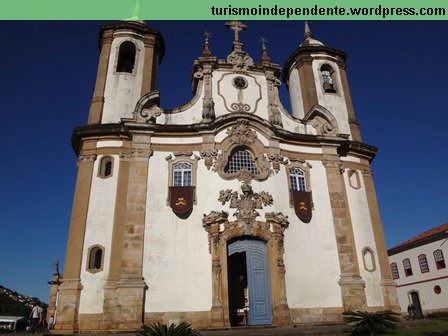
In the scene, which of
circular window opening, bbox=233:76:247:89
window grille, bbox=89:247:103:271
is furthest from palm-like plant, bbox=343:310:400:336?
circular window opening, bbox=233:76:247:89

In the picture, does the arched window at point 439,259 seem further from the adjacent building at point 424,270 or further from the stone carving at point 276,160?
the stone carving at point 276,160

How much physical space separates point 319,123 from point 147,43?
1062 cm

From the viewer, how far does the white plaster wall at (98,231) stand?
14.0 meters

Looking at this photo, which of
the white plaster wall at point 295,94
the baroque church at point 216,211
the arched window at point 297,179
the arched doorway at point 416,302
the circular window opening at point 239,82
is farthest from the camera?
the arched doorway at point 416,302

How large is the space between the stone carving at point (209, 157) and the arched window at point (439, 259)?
994 inches

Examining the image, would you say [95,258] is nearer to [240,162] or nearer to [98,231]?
[98,231]

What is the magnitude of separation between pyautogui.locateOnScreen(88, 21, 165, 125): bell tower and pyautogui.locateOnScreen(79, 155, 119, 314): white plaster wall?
315 centimetres

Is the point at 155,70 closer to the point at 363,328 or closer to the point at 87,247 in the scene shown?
the point at 87,247

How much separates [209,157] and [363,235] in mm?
8284

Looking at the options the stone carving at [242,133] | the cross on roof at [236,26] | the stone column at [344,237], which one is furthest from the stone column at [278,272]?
the cross on roof at [236,26]

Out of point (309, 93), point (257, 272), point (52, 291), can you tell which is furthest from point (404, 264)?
point (52, 291)

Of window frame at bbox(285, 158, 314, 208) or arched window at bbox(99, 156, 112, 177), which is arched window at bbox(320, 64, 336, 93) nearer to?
window frame at bbox(285, 158, 314, 208)

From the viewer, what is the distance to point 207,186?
52.2 ft

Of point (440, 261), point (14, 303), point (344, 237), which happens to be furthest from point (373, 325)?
point (14, 303)
